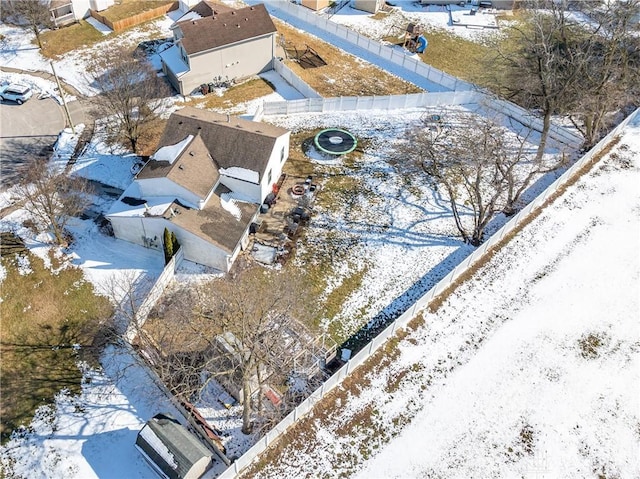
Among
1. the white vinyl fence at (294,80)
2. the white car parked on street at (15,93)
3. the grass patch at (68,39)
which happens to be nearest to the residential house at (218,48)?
the white vinyl fence at (294,80)

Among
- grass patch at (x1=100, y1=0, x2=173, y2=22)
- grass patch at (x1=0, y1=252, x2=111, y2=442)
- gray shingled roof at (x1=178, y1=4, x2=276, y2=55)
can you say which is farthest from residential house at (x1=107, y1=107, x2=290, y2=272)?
grass patch at (x1=100, y1=0, x2=173, y2=22)

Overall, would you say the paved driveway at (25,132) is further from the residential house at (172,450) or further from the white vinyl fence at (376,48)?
the white vinyl fence at (376,48)

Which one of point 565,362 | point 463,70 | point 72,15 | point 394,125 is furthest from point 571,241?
point 72,15

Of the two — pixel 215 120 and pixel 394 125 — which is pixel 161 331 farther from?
pixel 394 125

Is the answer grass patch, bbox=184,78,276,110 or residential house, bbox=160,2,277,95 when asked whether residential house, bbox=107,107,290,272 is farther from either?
residential house, bbox=160,2,277,95

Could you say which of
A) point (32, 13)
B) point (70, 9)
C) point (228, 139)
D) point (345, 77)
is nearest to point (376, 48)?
point (345, 77)
